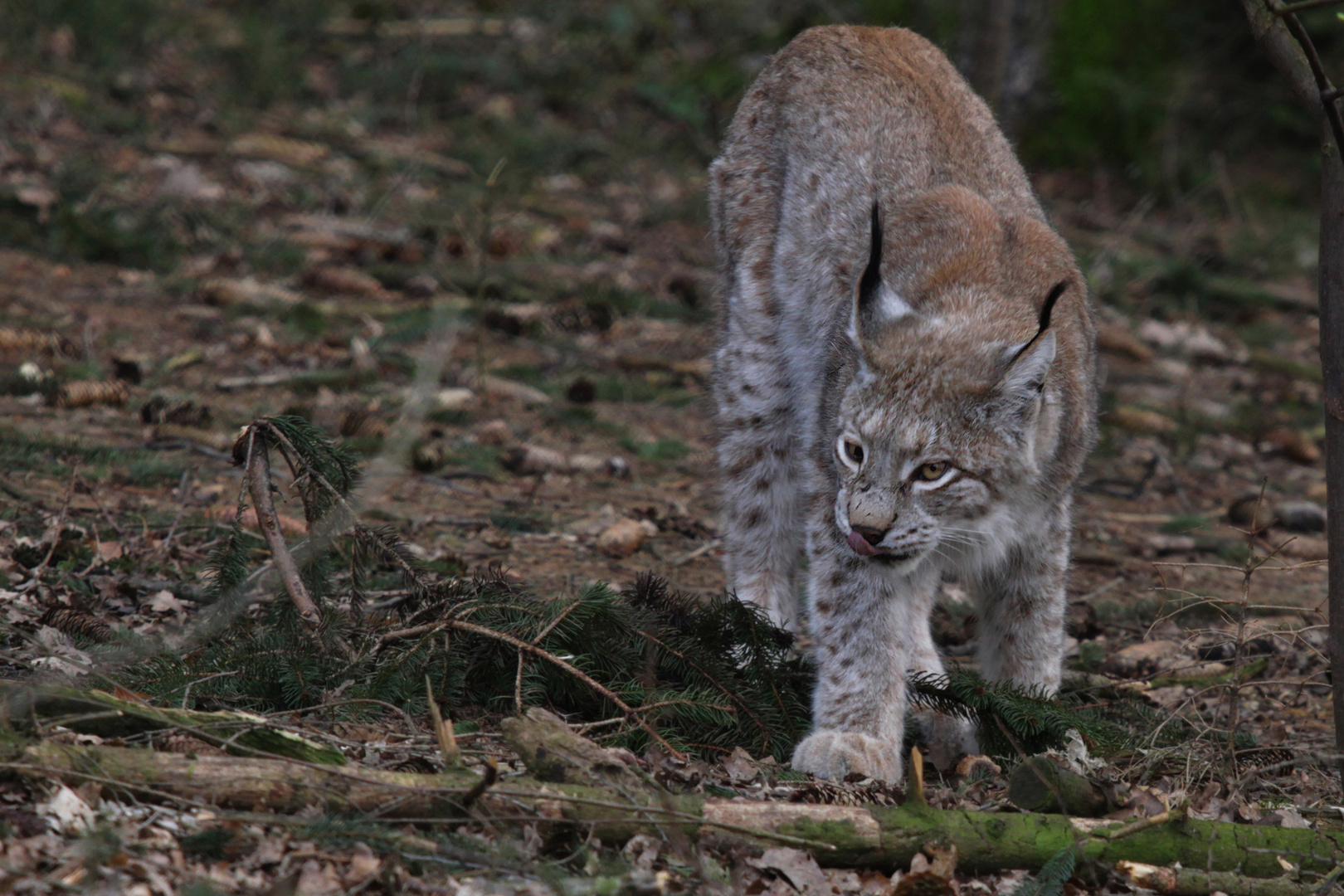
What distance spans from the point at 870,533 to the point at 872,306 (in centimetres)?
77

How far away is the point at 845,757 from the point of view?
360 centimetres

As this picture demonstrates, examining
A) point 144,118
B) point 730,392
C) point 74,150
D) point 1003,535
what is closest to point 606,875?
point 1003,535

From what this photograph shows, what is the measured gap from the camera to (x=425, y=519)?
5.50 m

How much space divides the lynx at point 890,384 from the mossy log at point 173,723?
1.48 metres

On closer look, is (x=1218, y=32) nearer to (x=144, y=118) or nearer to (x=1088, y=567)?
(x=1088, y=567)

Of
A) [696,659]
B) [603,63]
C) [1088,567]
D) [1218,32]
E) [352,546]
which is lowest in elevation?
[1088,567]

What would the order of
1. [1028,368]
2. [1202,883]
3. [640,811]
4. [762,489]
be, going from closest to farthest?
[640,811] < [1202,883] < [1028,368] < [762,489]

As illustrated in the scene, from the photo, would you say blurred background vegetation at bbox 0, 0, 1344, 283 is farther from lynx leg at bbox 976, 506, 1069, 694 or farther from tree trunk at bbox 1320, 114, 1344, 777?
tree trunk at bbox 1320, 114, 1344, 777

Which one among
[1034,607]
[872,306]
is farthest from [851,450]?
[1034,607]

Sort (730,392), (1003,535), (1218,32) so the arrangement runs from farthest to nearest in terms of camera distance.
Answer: (1218,32)
(730,392)
(1003,535)

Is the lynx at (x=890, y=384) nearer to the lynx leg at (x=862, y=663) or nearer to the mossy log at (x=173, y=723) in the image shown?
the lynx leg at (x=862, y=663)

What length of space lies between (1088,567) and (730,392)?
6.51ft

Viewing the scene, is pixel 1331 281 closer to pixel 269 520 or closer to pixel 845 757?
pixel 845 757

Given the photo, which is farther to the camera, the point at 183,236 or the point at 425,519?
the point at 183,236
